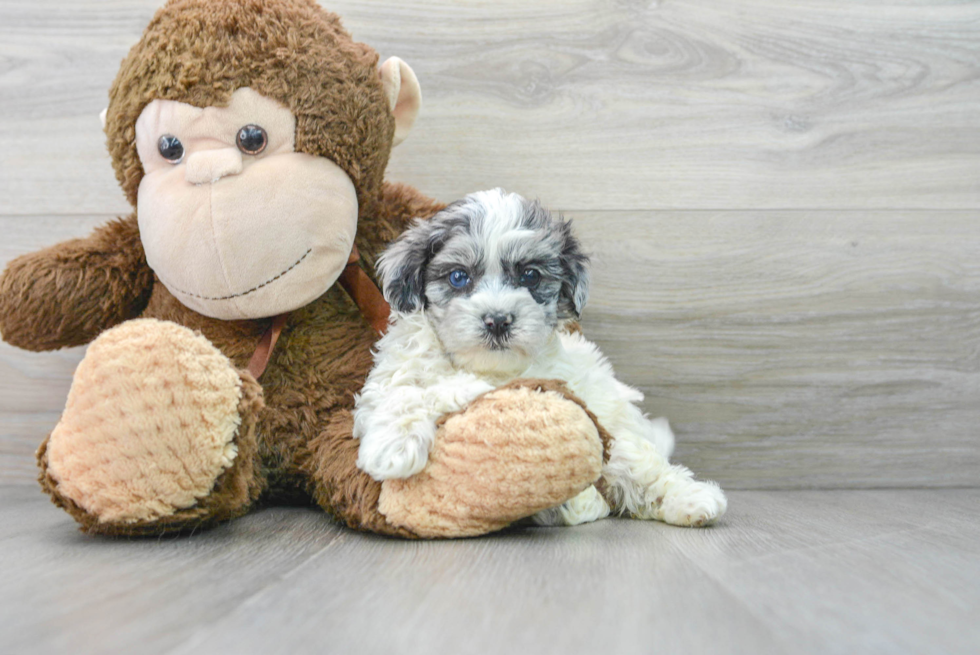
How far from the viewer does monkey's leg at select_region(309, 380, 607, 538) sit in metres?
0.93

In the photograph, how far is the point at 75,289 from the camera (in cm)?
118

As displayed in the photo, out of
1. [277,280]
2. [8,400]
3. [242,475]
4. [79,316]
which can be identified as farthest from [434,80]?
[8,400]

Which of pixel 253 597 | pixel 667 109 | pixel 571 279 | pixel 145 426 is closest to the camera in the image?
pixel 253 597

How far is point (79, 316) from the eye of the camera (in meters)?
1.20

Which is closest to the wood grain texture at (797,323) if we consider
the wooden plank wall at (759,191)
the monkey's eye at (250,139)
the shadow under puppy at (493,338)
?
the wooden plank wall at (759,191)

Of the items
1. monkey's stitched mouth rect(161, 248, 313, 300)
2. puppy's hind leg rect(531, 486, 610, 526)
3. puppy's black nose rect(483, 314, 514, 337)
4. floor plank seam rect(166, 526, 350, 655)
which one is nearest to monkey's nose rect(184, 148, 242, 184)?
monkey's stitched mouth rect(161, 248, 313, 300)

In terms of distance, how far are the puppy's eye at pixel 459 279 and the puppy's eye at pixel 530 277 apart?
8cm

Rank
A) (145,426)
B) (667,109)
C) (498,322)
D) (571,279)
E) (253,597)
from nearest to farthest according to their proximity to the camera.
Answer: (253,597), (145,426), (498,322), (571,279), (667,109)

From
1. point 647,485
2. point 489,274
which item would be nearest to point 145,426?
point 489,274

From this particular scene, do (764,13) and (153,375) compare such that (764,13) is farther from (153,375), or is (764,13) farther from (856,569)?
(153,375)

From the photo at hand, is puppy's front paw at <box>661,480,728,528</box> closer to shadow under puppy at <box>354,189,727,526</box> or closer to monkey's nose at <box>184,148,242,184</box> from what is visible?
shadow under puppy at <box>354,189,727,526</box>

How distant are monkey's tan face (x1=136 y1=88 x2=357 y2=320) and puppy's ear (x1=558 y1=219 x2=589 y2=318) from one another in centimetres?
33

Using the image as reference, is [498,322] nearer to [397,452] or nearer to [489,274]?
[489,274]

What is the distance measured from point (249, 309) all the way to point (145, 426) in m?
0.27
